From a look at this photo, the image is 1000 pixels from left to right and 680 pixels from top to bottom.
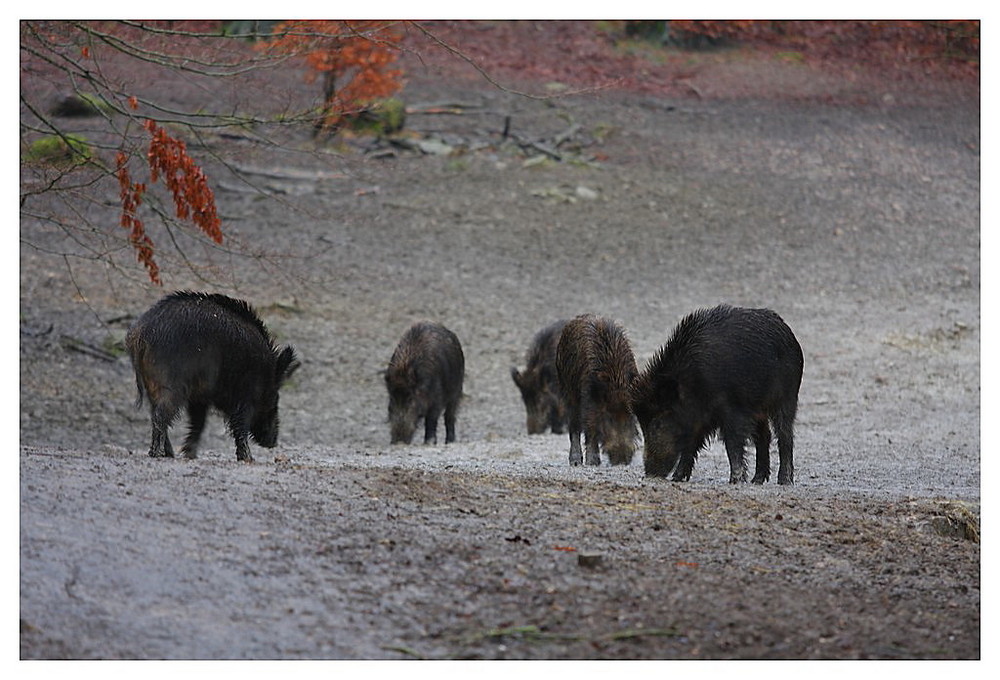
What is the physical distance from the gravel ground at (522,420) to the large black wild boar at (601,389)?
60 centimetres

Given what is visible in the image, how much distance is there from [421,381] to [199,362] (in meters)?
4.83

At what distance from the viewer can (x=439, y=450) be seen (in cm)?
1174

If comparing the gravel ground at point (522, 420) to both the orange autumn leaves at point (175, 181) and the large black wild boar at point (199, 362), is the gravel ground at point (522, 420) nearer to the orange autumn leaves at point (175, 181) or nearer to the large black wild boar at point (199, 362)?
the large black wild boar at point (199, 362)

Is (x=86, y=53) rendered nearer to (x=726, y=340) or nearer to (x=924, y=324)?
(x=726, y=340)

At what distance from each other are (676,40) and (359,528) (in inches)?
949

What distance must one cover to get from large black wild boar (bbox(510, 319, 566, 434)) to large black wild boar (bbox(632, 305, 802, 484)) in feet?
14.3

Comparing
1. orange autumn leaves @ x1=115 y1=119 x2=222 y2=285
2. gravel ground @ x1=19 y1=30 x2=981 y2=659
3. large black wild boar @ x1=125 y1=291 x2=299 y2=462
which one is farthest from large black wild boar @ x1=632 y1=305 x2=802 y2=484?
orange autumn leaves @ x1=115 y1=119 x2=222 y2=285

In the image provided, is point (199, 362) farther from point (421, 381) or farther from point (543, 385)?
point (543, 385)

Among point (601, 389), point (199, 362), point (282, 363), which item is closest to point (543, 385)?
point (601, 389)

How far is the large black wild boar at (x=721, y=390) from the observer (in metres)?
8.47

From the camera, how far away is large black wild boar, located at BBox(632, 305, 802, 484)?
27.8 feet

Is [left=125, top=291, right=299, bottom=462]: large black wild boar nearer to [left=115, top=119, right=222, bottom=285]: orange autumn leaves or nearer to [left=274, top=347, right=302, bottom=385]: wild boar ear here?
[left=274, top=347, right=302, bottom=385]: wild boar ear

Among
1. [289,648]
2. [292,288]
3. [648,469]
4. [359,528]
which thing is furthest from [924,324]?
[289,648]

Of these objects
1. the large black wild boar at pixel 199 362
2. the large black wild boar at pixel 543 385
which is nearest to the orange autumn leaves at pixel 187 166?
the large black wild boar at pixel 199 362
